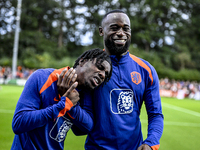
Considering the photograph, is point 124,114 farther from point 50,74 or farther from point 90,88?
point 50,74

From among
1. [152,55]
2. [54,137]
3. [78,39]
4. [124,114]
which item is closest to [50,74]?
[54,137]

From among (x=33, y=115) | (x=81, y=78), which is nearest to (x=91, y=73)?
(x=81, y=78)

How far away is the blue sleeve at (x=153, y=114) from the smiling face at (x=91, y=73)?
50 centimetres

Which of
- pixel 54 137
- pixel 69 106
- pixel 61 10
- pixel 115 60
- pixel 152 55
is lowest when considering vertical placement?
pixel 152 55

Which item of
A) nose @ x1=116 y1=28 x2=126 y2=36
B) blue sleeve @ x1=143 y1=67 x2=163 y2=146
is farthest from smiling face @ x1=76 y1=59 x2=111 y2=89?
blue sleeve @ x1=143 y1=67 x2=163 y2=146

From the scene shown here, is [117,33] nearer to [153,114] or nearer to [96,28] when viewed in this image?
[153,114]

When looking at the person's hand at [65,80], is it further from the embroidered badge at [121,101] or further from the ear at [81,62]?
the embroidered badge at [121,101]

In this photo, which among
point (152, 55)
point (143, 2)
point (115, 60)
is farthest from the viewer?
point (143, 2)

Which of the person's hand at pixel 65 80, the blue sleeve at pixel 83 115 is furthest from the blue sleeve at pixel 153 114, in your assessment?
the person's hand at pixel 65 80

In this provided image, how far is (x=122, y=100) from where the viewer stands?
2100 millimetres

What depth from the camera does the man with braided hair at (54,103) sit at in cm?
173

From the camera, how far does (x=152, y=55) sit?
127ft

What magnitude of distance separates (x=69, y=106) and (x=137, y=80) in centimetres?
79

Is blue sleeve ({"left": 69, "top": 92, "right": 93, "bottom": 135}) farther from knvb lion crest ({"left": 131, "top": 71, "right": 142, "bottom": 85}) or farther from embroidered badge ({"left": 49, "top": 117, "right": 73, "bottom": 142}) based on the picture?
knvb lion crest ({"left": 131, "top": 71, "right": 142, "bottom": 85})
